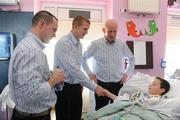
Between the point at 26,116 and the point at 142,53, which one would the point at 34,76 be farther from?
the point at 142,53

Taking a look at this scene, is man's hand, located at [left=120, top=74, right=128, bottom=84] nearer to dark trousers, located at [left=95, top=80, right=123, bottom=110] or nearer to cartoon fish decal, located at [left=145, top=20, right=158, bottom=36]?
dark trousers, located at [left=95, top=80, right=123, bottom=110]

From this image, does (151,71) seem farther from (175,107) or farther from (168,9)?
(175,107)

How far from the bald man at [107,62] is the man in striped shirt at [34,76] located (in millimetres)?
1399

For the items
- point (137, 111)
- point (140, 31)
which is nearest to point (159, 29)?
point (140, 31)

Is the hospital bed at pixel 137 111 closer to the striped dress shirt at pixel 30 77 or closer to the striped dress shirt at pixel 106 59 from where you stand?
the striped dress shirt at pixel 30 77

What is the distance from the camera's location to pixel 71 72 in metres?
2.53

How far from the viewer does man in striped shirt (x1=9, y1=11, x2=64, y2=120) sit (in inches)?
64.6

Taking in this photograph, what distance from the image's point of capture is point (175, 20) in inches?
191

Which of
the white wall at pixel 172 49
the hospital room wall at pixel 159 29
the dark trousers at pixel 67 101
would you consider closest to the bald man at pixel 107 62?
the dark trousers at pixel 67 101

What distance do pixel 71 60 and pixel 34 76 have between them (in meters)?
0.91

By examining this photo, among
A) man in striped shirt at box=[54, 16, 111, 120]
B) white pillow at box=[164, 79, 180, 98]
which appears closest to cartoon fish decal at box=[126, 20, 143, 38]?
white pillow at box=[164, 79, 180, 98]

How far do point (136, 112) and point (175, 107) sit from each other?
343mm

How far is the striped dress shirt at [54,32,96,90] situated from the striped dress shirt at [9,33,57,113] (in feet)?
2.43

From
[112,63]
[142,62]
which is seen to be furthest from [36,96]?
[142,62]
